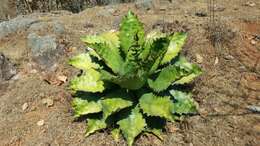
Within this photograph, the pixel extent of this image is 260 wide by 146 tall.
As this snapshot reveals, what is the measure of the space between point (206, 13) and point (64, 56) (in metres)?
1.48

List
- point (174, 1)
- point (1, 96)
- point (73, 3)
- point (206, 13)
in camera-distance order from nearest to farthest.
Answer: point (1, 96) → point (206, 13) → point (174, 1) → point (73, 3)

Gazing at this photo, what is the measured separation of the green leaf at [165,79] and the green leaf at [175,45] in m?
0.17

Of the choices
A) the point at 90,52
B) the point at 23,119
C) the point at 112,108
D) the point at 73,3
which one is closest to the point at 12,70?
the point at 23,119

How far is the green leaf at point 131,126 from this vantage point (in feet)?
10.7

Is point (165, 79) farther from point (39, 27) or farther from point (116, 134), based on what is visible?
point (39, 27)

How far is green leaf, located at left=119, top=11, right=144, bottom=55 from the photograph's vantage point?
354 cm

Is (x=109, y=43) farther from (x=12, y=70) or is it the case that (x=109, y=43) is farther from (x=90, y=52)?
(x=12, y=70)

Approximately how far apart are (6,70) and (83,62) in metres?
0.83

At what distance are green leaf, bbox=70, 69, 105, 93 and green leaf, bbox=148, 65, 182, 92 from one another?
366 millimetres

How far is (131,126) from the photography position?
3293 mm

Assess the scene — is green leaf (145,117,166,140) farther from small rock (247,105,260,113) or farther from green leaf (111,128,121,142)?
small rock (247,105,260,113)

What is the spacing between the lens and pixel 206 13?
4723 millimetres

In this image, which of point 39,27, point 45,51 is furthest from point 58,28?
point 45,51

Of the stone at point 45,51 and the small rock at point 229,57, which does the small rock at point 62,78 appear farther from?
the small rock at point 229,57
